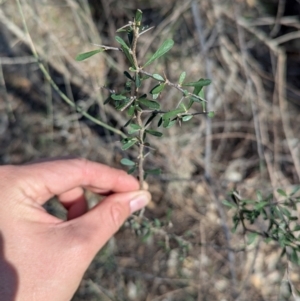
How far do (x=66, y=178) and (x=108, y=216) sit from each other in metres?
0.23

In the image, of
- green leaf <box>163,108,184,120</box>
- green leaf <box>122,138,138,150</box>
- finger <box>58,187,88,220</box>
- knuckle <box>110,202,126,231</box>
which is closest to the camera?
green leaf <box>163,108,184,120</box>

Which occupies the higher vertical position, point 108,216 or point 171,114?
point 171,114

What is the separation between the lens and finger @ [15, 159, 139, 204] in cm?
164

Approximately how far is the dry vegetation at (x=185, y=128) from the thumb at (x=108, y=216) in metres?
0.45

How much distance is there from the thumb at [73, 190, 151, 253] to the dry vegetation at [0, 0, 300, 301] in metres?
0.45

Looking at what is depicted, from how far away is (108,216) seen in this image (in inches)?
65.2

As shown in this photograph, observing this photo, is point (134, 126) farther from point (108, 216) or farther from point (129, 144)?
point (108, 216)

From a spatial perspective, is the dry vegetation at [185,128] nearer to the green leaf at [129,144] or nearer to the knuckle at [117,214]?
the knuckle at [117,214]

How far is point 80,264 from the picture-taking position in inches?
58.8

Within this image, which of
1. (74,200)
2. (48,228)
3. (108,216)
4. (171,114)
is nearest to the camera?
(171,114)

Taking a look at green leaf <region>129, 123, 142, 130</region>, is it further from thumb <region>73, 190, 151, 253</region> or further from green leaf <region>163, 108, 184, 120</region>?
thumb <region>73, 190, 151, 253</region>

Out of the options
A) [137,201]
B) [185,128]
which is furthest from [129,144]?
[185,128]

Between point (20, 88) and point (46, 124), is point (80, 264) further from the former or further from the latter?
point (20, 88)

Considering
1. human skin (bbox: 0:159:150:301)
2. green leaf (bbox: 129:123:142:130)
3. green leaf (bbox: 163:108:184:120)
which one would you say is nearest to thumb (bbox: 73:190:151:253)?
human skin (bbox: 0:159:150:301)
